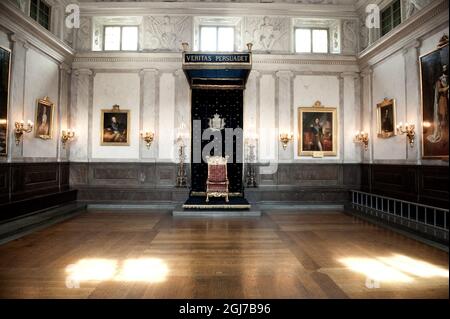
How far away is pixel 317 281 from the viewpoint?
12.1 feet

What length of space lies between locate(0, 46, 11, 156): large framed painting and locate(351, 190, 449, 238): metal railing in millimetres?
9425

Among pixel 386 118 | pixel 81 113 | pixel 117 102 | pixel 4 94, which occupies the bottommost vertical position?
pixel 386 118

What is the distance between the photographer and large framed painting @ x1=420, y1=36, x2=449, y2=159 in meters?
6.47

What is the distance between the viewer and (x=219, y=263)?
14.2ft

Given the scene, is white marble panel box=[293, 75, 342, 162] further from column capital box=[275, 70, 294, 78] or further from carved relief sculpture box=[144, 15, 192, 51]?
carved relief sculpture box=[144, 15, 192, 51]

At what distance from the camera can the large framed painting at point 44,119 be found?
8758 millimetres

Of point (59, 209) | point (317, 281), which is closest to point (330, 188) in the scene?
point (317, 281)

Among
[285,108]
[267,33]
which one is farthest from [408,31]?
[267,33]

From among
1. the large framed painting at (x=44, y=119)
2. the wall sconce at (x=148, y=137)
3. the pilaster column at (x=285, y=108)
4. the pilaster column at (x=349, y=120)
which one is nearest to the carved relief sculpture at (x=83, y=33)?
the large framed painting at (x=44, y=119)

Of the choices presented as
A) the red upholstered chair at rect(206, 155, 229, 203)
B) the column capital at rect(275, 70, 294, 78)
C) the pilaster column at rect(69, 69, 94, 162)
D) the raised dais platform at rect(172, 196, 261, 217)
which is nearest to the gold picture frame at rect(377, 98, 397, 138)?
the column capital at rect(275, 70, 294, 78)

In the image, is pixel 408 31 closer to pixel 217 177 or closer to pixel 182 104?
pixel 217 177

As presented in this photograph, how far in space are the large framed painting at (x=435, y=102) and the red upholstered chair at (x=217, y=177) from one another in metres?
5.62

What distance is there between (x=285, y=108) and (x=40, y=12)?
8.56 m
